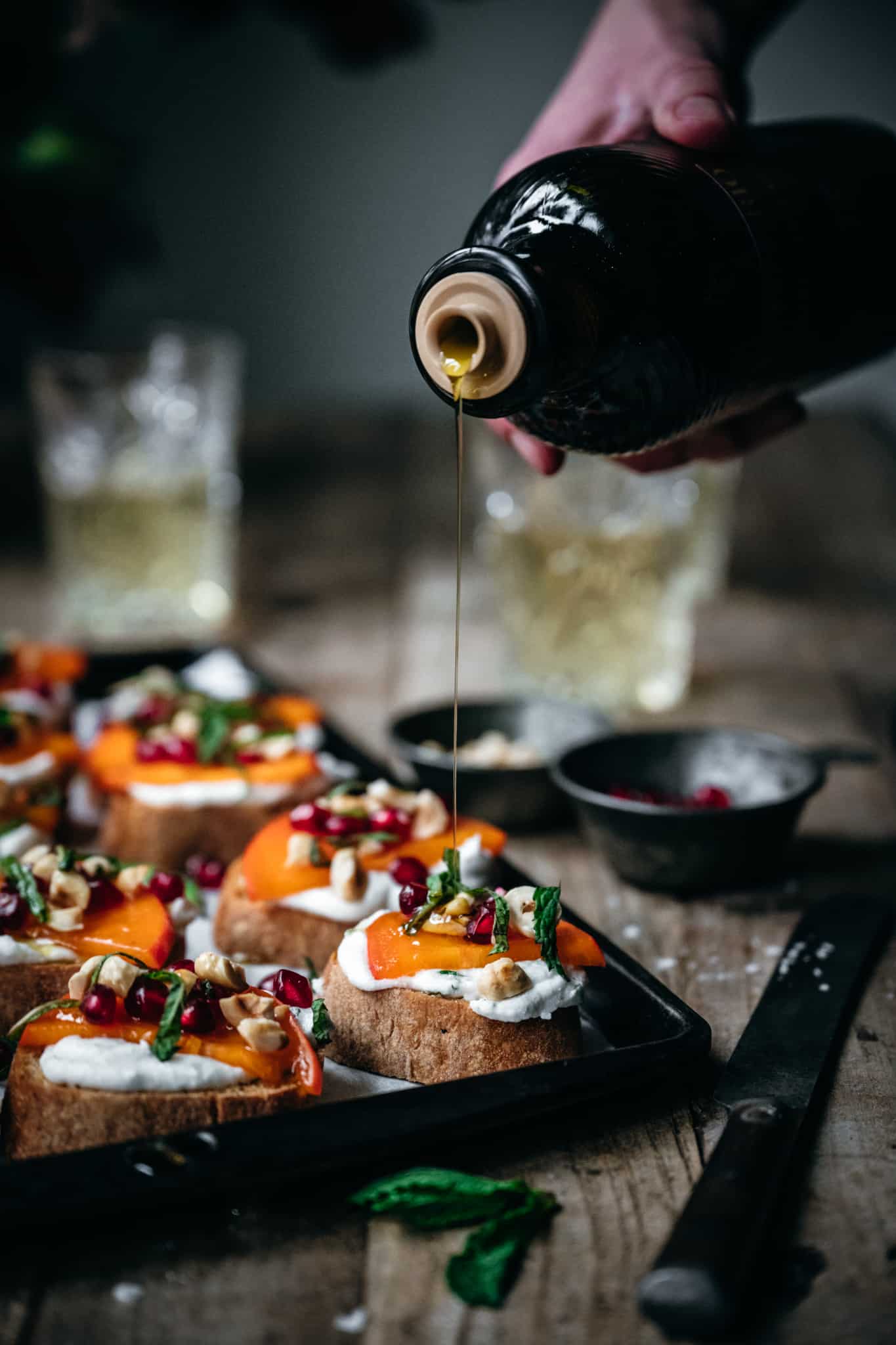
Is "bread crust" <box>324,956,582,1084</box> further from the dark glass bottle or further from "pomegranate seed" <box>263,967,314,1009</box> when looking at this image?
the dark glass bottle

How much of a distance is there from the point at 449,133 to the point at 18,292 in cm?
380

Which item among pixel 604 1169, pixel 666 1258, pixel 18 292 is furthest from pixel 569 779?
pixel 18 292

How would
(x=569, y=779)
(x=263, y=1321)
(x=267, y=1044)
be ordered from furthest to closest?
(x=569, y=779) < (x=267, y=1044) < (x=263, y=1321)

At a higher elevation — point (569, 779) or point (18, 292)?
point (18, 292)

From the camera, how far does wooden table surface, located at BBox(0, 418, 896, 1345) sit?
4.17 ft

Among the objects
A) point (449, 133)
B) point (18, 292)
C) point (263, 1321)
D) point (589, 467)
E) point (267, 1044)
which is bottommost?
point (263, 1321)

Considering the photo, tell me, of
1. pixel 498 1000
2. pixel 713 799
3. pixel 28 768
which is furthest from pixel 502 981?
pixel 28 768

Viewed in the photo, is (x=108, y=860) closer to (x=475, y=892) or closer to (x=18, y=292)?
(x=475, y=892)

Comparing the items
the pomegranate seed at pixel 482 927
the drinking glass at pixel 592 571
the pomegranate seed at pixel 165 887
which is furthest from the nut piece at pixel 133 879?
the drinking glass at pixel 592 571

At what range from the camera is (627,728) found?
3.06 metres

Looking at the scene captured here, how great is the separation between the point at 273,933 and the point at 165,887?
17 centimetres

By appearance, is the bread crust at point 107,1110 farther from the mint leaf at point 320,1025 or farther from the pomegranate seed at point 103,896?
the pomegranate seed at point 103,896

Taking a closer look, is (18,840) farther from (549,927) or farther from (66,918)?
(549,927)

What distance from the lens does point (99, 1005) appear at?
149 centimetres
